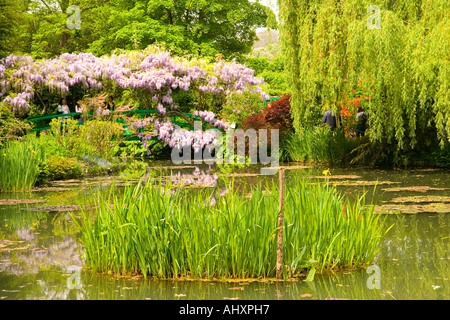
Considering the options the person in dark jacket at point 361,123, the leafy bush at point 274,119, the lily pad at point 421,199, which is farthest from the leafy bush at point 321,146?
the lily pad at point 421,199

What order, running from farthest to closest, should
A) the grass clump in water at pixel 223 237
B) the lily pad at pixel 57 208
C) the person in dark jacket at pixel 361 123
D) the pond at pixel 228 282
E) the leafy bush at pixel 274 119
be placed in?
1. the leafy bush at pixel 274 119
2. the person in dark jacket at pixel 361 123
3. the lily pad at pixel 57 208
4. the grass clump in water at pixel 223 237
5. the pond at pixel 228 282

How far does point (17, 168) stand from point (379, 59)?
7273 mm

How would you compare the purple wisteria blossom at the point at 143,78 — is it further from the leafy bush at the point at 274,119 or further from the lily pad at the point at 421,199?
the lily pad at the point at 421,199

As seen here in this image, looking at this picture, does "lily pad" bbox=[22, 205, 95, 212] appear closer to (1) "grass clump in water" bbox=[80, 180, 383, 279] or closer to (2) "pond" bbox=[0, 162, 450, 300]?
(2) "pond" bbox=[0, 162, 450, 300]

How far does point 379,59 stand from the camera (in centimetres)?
1278

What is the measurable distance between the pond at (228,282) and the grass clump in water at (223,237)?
14 centimetres

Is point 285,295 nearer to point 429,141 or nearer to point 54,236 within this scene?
point 54,236

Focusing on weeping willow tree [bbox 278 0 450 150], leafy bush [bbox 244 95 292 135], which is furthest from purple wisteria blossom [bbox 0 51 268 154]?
weeping willow tree [bbox 278 0 450 150]

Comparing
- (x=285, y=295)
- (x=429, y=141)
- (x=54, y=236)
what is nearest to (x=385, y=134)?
(x=429, y=141)

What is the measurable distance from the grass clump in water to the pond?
14cm

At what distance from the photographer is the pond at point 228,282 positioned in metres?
4.85

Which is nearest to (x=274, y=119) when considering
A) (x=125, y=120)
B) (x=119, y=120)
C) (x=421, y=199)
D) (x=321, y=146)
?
(x=321, y=146)

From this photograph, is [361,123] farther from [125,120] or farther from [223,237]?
[223,237]

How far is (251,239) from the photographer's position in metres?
5.18
